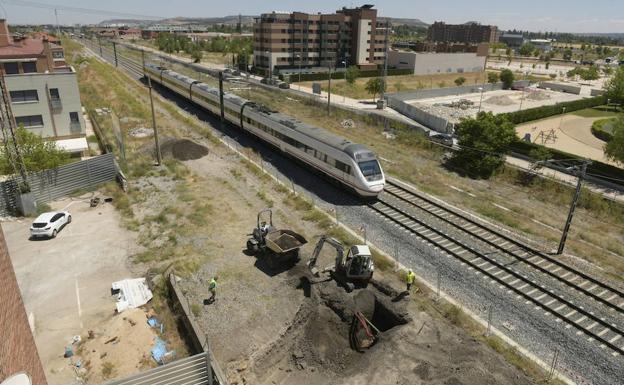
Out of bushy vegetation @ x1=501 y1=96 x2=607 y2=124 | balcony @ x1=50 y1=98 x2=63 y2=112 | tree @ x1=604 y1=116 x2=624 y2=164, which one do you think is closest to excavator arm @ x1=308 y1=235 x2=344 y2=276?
tree @ x1=604 y1=116 x2=624 y2=164

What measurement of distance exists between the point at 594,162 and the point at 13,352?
143 feet

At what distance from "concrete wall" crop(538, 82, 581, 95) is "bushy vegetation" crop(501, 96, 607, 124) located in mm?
A: 12215

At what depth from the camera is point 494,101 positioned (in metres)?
74.1

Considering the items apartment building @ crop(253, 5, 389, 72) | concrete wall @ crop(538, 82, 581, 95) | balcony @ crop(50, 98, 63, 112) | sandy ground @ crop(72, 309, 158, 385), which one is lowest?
sandy ground @ crop(72, 309, 158, 385)

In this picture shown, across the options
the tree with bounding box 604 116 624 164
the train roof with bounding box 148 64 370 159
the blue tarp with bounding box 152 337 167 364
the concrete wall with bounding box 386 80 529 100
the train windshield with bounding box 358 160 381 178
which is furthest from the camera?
the concrete wall with bounding box 386 80 529 100

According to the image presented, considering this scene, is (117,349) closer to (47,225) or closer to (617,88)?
(47,225)

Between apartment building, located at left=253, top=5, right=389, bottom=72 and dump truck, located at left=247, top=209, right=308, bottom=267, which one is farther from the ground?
apartment building, located at left=253, top=5, right=389, bottom=72

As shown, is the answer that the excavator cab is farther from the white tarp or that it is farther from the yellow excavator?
the white tarp

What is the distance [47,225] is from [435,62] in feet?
358

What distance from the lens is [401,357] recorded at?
14742 mm

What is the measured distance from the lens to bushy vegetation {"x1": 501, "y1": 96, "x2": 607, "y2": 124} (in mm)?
58878

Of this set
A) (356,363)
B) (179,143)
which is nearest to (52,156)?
(179,143)

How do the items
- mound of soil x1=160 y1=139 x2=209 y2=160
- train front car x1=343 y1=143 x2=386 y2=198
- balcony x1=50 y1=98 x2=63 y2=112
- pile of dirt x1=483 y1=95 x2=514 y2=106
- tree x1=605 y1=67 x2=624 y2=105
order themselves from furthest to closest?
pile of dirt x1=483 y1=95 x2=514 y2=106 → tree x1=605 y1=67 x2=624 y2=105 → balcony x1=50 y1=98 x2=63 y2=112 → mound of soil x1=160 y1=139 x2=209 y2=160 → train front car x1=343 y1=143 x2=386 y2=198

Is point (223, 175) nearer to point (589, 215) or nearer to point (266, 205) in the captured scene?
point (266, 205)
